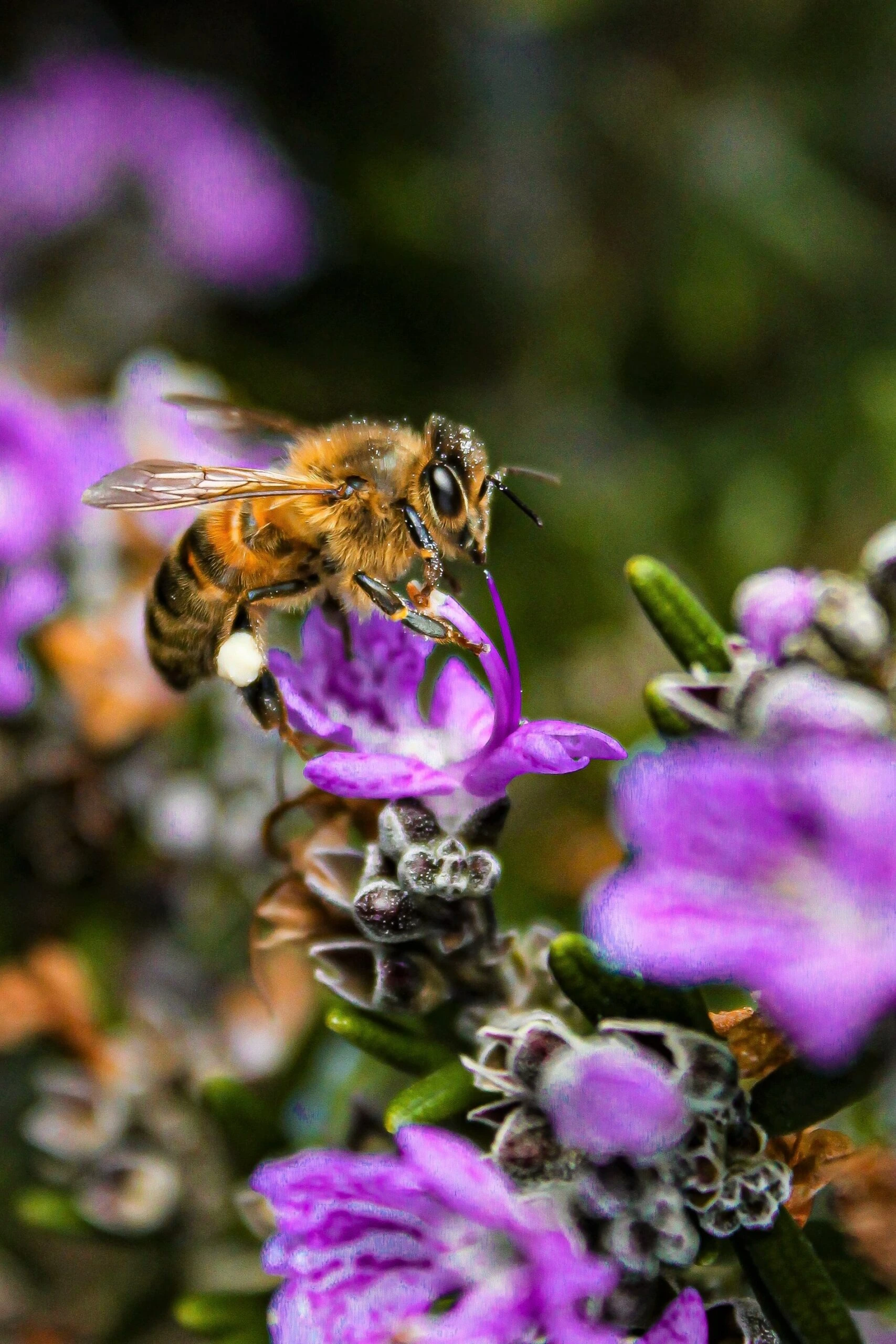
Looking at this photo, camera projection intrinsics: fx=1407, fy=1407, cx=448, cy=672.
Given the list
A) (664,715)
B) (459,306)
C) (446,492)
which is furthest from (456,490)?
(459,306)

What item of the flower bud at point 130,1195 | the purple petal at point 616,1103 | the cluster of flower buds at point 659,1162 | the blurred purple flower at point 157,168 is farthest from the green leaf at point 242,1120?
the blurred purple flower at point 157,168

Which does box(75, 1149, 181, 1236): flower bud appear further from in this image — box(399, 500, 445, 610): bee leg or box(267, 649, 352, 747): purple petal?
box(399, 500, 445, 610): bee leg

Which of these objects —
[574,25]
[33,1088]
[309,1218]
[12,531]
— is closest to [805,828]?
[309,1218]

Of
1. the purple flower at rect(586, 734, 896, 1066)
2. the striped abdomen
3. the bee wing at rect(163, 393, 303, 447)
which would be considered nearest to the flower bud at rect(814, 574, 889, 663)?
the purple flower at rect(586, 734, 896, 1066)

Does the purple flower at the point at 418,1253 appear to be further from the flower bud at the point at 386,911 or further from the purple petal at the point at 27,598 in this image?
the purple petal at the point at 27,598

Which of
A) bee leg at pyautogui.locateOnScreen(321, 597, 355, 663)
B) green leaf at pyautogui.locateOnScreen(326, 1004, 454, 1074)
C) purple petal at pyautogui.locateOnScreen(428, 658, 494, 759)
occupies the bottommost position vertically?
green leaf at pyautogui.locateOnScreen(326, 1004, 454, 1074)

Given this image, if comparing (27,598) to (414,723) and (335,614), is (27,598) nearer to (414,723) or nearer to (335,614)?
(335,614)
